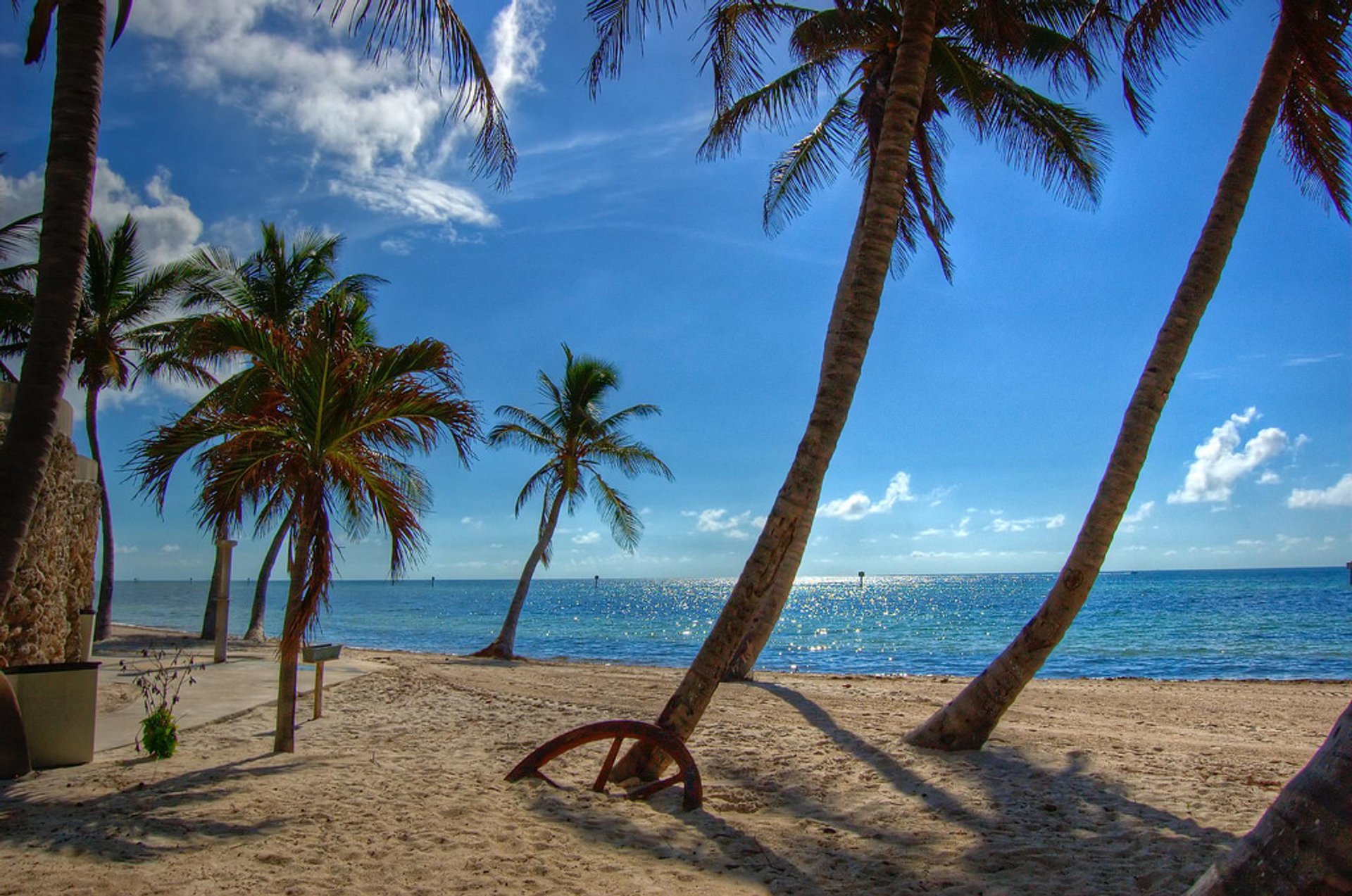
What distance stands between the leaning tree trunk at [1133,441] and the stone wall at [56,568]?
9.46m

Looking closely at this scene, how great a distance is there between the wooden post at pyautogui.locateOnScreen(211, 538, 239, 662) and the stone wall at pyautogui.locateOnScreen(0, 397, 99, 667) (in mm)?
1850

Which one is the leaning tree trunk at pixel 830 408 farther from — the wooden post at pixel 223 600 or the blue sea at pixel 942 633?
the wooden post at pixel 223 600

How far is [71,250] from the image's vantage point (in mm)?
5254

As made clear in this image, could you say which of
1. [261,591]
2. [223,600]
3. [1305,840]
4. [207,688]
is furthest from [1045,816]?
[261,591]

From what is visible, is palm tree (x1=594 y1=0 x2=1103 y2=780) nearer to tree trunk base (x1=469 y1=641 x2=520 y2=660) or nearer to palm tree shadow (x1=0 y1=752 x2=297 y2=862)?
palm tree shadow (x1=0 y1=752 x2=297 y2=862)

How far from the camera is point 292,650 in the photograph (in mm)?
6652

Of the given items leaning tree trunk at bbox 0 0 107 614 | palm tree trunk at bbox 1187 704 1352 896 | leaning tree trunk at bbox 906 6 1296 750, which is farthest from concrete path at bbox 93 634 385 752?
palm tree trunk at bbox 1187 704 1352 896

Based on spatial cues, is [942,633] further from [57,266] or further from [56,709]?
[57,266]

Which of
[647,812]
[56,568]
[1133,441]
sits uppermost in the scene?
[1133,441]

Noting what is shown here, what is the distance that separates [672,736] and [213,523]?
14.1 ft

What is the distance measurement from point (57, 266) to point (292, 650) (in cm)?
329

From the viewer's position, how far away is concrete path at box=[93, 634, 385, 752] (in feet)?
27.2

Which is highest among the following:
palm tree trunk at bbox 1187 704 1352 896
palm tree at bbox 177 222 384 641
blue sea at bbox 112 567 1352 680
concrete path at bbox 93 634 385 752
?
palm tree at bbox 177 222 384 641

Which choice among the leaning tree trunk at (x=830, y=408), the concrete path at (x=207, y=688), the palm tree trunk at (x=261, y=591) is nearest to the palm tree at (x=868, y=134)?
the leaning tree trunk at (x=830, y=408)
